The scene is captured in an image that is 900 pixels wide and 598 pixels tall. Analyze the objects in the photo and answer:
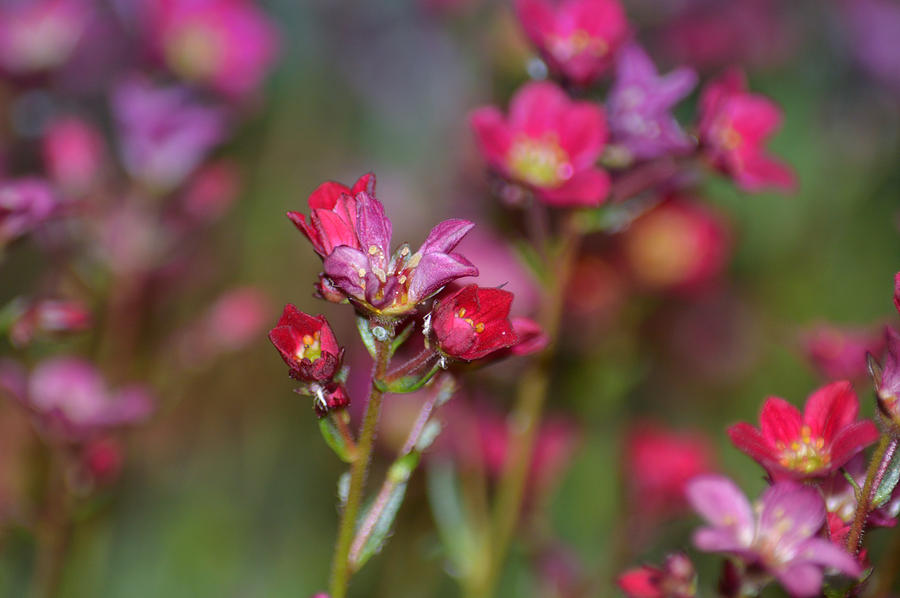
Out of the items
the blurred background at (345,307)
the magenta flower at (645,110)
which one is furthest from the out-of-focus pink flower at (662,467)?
the magenta flower at (645,110)

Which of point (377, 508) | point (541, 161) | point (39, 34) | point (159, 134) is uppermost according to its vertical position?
point (39, 34)

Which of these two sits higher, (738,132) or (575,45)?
(575,45)

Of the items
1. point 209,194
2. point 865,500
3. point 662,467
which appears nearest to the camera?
point 865,500

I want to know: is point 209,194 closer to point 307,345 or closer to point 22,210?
point 22,210

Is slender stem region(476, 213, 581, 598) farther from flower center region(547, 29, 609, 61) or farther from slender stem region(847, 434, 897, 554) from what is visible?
slender stem region(847, 434, 897, 554)

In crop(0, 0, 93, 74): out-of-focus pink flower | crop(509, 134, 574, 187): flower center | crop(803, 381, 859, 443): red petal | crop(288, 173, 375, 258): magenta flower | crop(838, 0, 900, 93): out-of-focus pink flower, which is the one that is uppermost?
crop(0, 0, 93, 74): out-of-focus pink flower

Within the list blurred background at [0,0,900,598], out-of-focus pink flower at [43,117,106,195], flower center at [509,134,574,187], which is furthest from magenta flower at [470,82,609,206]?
out-of-focus pink flower at [43,117,106,195]

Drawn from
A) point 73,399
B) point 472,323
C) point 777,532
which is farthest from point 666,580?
point 73,399
